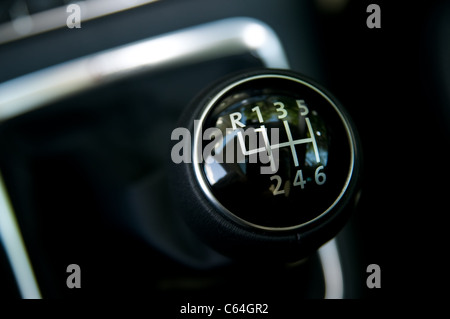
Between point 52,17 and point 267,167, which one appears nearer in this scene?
point 267,167

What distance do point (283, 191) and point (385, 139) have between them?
1.31 feet

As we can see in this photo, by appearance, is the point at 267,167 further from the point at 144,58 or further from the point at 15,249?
the point at 15,249

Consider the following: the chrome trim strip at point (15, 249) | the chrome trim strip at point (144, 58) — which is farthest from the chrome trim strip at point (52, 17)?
the chrome trim strip at point (15, 249)

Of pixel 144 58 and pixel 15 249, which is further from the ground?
pixel 144 58

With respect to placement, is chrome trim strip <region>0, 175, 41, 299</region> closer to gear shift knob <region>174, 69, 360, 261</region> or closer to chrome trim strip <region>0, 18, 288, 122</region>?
chrome trim strip <region>0, 18, 288, 122</region>

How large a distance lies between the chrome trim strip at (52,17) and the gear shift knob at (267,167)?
307 mm

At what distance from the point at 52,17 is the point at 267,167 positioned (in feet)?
1.60

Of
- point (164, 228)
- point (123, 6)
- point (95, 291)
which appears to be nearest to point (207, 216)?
point (164, 228)

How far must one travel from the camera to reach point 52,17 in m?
0.71

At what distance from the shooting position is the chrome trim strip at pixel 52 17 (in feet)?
2.29

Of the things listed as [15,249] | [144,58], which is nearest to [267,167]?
[144,58]

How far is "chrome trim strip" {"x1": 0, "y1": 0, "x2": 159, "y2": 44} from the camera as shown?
697mm

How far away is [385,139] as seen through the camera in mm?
794

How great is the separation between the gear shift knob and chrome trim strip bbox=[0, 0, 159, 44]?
1.01 ft
